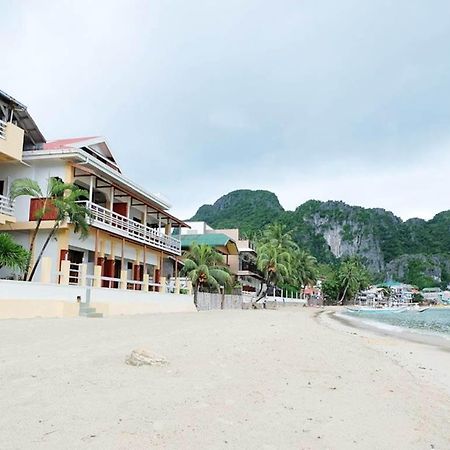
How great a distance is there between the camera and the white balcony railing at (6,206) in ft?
64.4

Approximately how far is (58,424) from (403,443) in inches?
Result: 115

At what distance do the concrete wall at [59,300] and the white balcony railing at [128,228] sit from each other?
3.31m

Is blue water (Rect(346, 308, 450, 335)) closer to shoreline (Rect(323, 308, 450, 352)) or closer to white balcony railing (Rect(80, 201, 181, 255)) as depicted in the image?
shoreline (Rect(323, 308, 450, 352))

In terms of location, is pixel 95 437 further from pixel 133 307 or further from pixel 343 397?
pixel 133 307

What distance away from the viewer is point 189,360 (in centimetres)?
731

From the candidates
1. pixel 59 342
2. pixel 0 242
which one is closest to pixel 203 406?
pixel 59 342

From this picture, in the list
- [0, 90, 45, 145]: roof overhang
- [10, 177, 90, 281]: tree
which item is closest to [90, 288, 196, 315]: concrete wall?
[10, 177, 90, 281]: tree

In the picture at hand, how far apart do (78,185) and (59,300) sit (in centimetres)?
896

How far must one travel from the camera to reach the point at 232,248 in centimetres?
4684

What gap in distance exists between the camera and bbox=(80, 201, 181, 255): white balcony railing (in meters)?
22.3

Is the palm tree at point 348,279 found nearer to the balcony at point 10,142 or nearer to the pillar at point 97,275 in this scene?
the pillar at point 97,275

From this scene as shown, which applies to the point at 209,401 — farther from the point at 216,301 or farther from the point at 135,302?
the point at 216,301

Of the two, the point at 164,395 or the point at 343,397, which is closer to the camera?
the point at 164,395

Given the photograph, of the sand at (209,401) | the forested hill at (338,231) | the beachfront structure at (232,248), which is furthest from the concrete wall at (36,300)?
the forested hill at (338,231)
